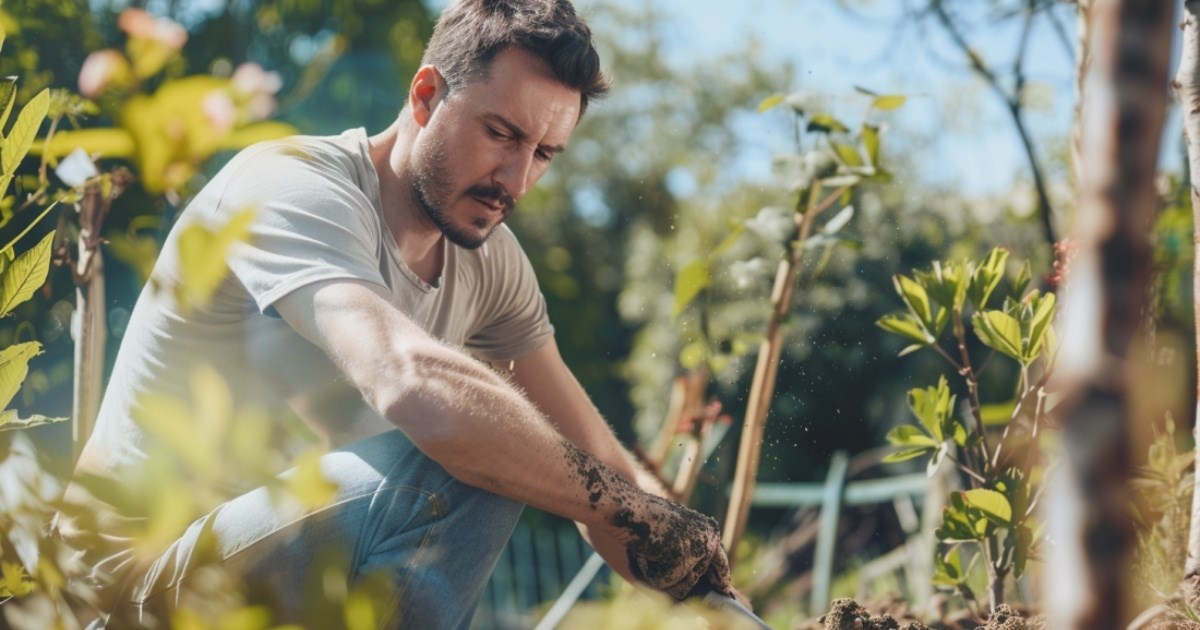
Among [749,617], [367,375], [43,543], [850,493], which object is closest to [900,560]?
[850,493]

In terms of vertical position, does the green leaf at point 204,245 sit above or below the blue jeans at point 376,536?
above

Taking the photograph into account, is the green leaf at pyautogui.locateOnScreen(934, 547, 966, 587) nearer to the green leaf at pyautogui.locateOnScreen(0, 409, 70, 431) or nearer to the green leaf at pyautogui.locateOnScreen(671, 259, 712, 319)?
the green leaf at pyautogui.locateOnScreen(671, 259, 712, 319)

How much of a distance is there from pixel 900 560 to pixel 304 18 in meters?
10.9

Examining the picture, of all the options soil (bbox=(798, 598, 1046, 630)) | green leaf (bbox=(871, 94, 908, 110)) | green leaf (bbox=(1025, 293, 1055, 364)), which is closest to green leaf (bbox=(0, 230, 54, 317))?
soil (bbox=(798, 598, 1046, 630))

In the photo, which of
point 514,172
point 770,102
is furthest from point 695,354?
point 514,172

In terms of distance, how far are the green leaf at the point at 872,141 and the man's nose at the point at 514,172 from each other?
83cm

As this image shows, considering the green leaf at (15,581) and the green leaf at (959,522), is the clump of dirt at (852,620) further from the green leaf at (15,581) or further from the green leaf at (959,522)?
the green leaf at (15,581)

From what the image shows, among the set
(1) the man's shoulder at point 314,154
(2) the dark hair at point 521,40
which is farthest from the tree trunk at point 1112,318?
(2) the dark hair at point 521,40

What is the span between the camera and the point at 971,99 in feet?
47.4

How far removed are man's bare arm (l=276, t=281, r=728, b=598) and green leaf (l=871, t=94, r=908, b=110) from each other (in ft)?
4.32

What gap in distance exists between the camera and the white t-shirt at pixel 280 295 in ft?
5.59

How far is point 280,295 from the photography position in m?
1.65

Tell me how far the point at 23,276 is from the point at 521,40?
51.7 inches

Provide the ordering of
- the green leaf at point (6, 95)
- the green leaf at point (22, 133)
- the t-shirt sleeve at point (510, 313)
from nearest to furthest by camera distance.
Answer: the green leaf at point (22, 133) < the green leaf at point (6, 95) < the t-shirt sleeve at point (510, 313)
